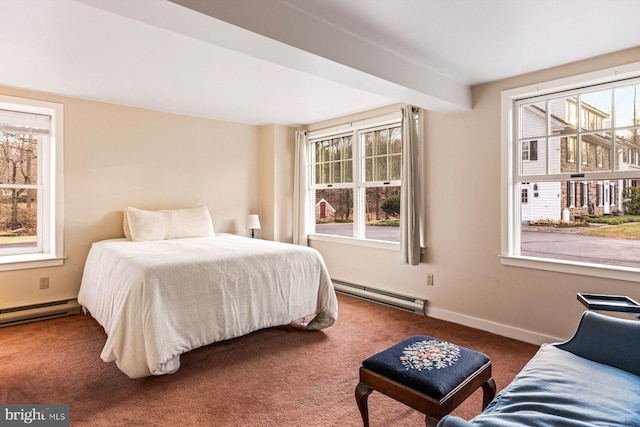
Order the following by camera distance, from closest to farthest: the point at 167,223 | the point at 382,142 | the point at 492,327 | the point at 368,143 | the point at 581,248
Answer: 1. the point at 581,248
2. the point at 492,327
3. the point at 167,223
4. the point at 382,142
5. the point at 368,143

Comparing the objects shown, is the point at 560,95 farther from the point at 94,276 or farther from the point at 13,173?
the point at 13,173

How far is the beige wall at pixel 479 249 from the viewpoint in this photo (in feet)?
9.61

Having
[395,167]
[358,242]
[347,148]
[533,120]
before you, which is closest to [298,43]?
[533,120]

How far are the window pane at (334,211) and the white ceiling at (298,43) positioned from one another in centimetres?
159

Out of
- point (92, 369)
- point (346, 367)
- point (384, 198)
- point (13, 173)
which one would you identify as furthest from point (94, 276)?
point (384, 198)

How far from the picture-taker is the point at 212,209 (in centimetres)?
484

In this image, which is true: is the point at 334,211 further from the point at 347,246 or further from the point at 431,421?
the point at 431,421

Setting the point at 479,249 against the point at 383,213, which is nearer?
the point at 479,249

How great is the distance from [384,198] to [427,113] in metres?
1.12

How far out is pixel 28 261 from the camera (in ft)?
11.7

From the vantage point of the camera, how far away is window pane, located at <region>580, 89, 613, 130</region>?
9.20ft

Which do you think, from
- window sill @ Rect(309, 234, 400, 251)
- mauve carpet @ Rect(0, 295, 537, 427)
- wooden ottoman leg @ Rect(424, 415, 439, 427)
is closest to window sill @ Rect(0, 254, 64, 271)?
mauve carpet @ Rect(0, 295, 537, 427)

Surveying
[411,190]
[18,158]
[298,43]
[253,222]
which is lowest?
[253,222]

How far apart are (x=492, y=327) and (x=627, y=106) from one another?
206cm
